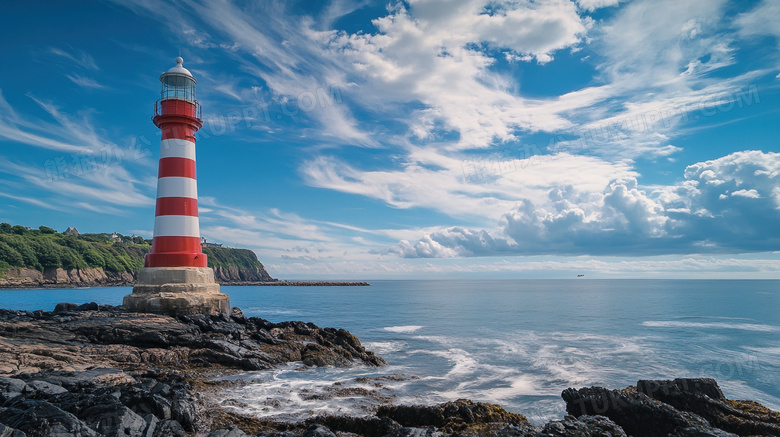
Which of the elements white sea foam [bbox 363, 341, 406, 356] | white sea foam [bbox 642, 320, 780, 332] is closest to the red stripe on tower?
white sea foam [bbox 363, 341, 406, 356]

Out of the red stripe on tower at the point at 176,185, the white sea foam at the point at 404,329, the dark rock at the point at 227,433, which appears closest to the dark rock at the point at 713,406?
the dark rock at the point at 227,433

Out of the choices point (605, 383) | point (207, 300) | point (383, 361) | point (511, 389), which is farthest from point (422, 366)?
point (207, 300)

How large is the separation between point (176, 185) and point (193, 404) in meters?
13.0

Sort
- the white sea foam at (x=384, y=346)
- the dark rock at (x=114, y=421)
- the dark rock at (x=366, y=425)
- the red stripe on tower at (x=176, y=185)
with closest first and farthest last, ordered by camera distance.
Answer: the dark rock at (x=114, y=421) < the dark rock at (x=366, y=425) < the red stripe on tower at (x=176, y=185) < the white sea foam at (x=384, y=346)

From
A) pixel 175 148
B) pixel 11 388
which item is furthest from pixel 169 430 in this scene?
pixel 175 148

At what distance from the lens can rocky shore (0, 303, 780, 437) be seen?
242 inches

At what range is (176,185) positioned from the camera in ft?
59.2

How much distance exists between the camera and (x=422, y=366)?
15734mm

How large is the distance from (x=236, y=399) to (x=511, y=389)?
8.28m

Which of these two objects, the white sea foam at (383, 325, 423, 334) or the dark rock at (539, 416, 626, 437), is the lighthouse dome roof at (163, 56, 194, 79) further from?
the dark rock at (539, 416, 626, 437)

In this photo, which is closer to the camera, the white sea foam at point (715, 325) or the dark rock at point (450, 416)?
the dark rock at point (450, 416)

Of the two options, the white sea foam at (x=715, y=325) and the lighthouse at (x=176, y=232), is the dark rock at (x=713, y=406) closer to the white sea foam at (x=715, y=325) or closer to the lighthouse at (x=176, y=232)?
the lighthouse at (x=176, y=232)

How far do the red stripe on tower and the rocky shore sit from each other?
4504 mm

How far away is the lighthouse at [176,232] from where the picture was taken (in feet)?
57.0
